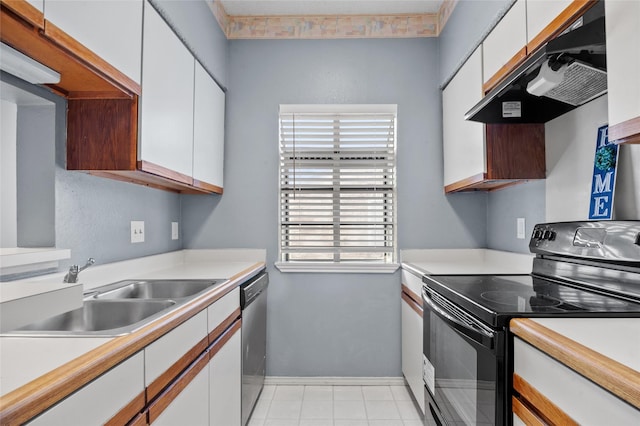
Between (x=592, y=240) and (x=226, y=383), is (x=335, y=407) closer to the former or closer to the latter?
(x=226, y=383)

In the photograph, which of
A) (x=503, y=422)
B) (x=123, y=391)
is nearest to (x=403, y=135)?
(x=503, y=422)

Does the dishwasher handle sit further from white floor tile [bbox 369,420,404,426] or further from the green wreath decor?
the green wreath decor

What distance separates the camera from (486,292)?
1331 mm

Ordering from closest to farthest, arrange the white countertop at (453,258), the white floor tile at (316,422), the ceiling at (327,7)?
the white floor tile at (316,422) < the white countertop at (453,258) < the ceiling at (327,7)

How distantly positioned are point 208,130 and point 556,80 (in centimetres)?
187

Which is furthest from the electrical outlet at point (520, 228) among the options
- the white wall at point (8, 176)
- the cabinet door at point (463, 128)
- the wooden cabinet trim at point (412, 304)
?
the white wall at point (8, 176)

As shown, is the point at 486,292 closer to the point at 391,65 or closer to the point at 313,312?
the point at 313,312

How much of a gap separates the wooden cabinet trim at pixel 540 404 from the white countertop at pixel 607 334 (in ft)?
0.52

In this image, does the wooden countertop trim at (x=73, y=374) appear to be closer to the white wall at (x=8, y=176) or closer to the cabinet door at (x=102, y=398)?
the cabinet door at (x=102, y=398)

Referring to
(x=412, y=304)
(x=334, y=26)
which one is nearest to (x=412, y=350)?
(x=412, y=304)

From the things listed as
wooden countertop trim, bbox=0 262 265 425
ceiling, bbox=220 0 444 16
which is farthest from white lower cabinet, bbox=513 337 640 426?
ceiling, bbox=220 0 444 16

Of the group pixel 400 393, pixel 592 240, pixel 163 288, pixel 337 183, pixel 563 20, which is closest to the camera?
pixel 563 20

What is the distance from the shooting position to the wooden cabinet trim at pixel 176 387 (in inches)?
39.3

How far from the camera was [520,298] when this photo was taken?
1203mm
